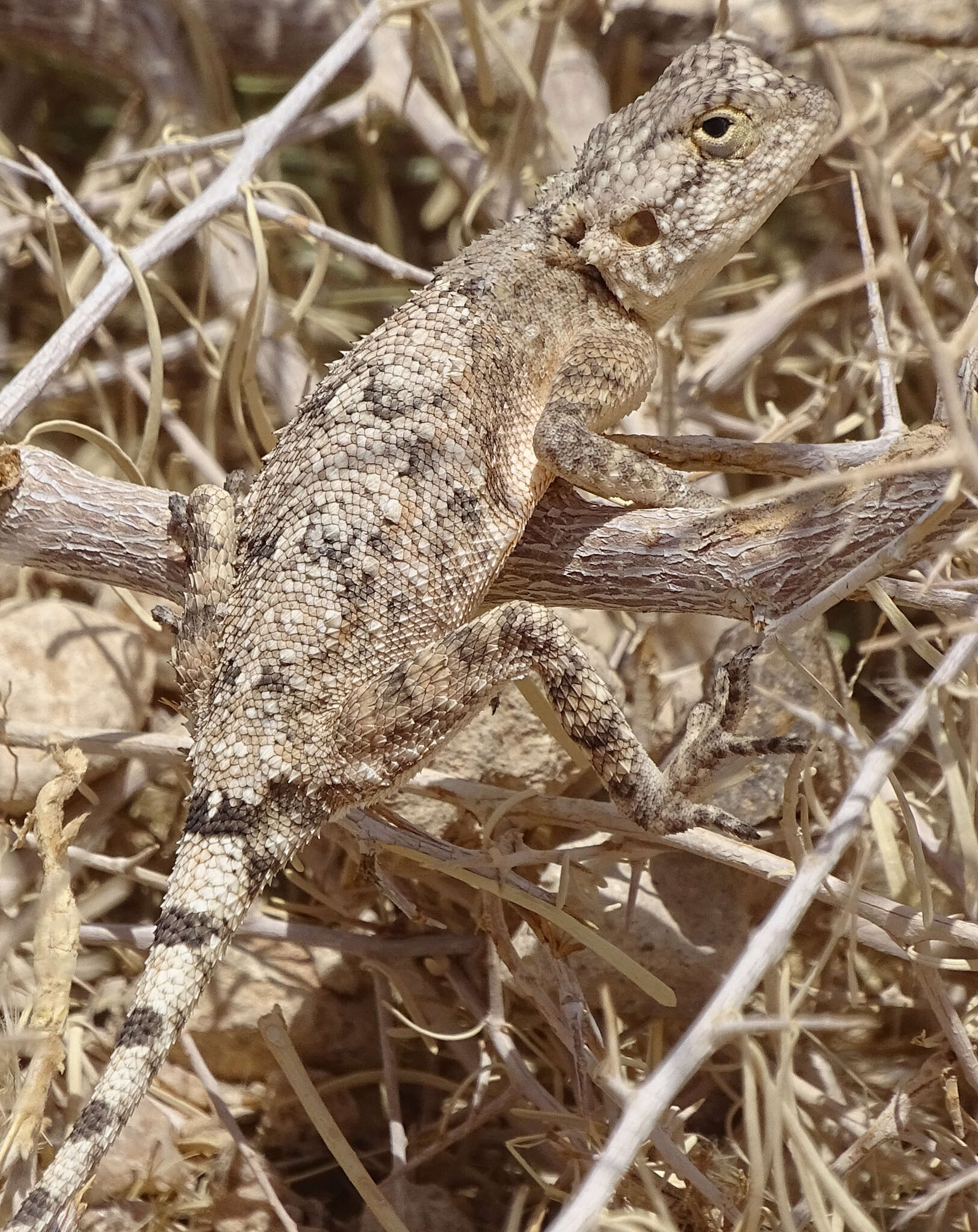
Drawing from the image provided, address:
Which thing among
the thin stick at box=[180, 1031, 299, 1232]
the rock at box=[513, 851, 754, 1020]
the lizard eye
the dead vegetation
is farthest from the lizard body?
the thin stick at box=[180, 1031, 299, 1232]

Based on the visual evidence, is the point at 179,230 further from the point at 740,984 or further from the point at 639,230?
the point at 740,984

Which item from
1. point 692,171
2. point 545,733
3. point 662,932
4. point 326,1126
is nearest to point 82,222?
point 692,171

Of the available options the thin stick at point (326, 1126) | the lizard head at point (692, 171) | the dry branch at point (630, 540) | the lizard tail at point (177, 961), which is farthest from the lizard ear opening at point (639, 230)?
the thin stick at point (326, 1126)

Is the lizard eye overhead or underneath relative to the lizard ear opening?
overhead

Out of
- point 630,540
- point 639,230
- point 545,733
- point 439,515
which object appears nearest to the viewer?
point 630,540

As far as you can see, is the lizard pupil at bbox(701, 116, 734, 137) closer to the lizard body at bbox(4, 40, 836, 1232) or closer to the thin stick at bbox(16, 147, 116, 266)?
the lizard body at bbox(4, 40, 836, 1232)

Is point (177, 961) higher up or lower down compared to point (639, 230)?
lower down

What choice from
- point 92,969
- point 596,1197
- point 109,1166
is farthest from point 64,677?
point 596,1197
